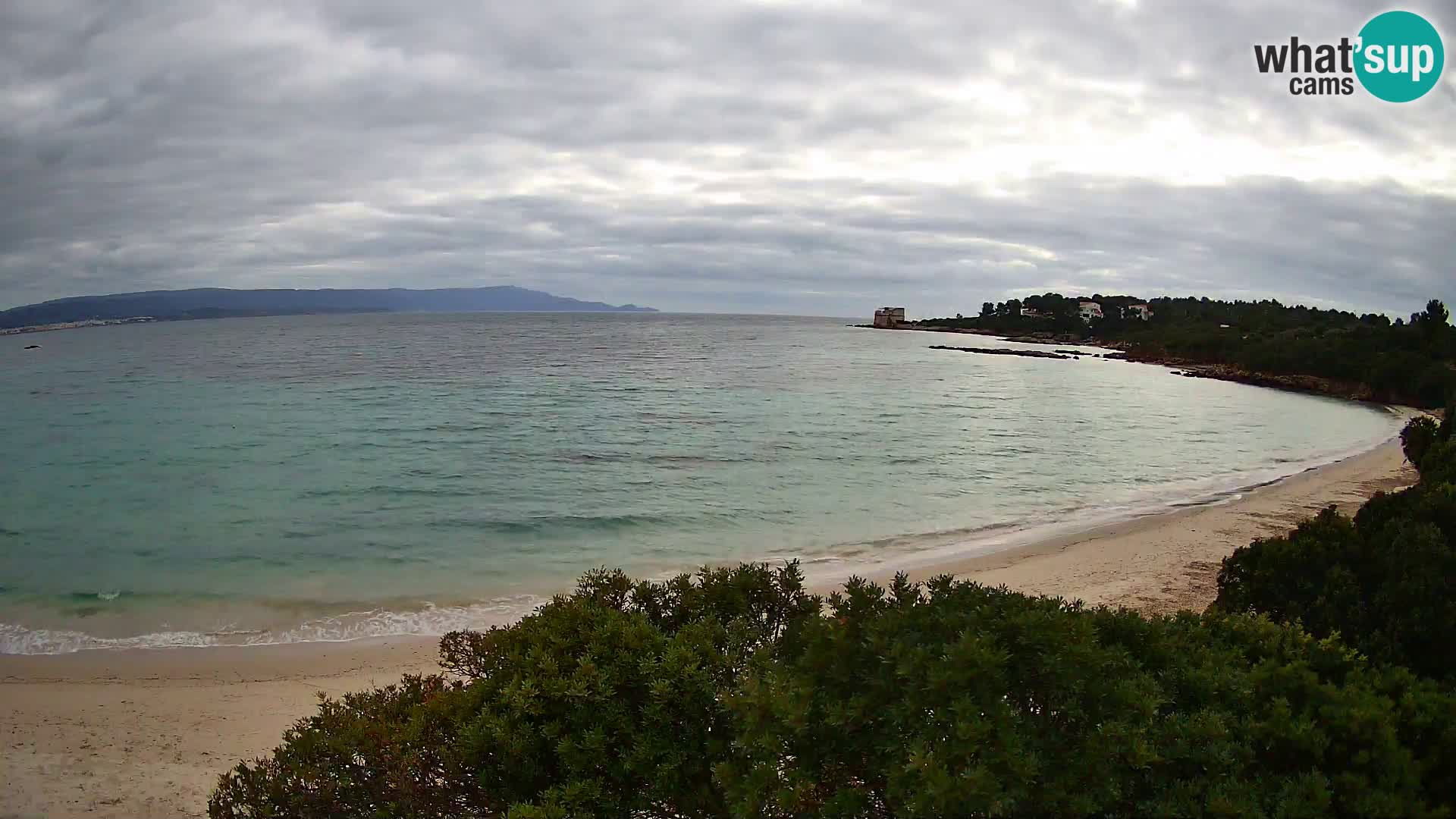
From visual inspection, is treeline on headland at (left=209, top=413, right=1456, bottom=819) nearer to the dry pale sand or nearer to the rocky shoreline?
the dry pale sand

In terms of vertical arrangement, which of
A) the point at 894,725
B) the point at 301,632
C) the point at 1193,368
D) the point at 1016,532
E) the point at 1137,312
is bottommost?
the point at 301,632

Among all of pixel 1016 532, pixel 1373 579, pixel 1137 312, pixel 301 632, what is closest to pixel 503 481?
pixel 301 632

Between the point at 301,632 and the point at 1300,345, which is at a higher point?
the point at 1300,345

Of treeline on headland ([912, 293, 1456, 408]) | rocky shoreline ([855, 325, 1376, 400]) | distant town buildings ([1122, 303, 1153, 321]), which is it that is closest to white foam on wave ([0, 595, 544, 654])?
treeline on headland ([912, 293, 1456, 408])

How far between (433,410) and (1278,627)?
36750 mm

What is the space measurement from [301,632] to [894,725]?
34.6 feet

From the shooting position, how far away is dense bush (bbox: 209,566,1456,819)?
337 centimetres

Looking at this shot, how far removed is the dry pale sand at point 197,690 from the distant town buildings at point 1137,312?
139 metres

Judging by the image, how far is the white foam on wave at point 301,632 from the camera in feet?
35.9

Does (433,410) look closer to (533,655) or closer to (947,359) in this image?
(533,655)

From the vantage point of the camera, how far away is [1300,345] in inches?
2459

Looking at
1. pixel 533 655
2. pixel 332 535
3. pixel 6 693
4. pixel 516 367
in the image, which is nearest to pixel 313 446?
pixel 332 535

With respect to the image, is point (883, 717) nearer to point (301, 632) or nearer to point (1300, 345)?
point (301, 632)

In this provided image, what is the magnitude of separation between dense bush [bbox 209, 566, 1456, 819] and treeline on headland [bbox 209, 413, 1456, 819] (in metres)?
0.01
